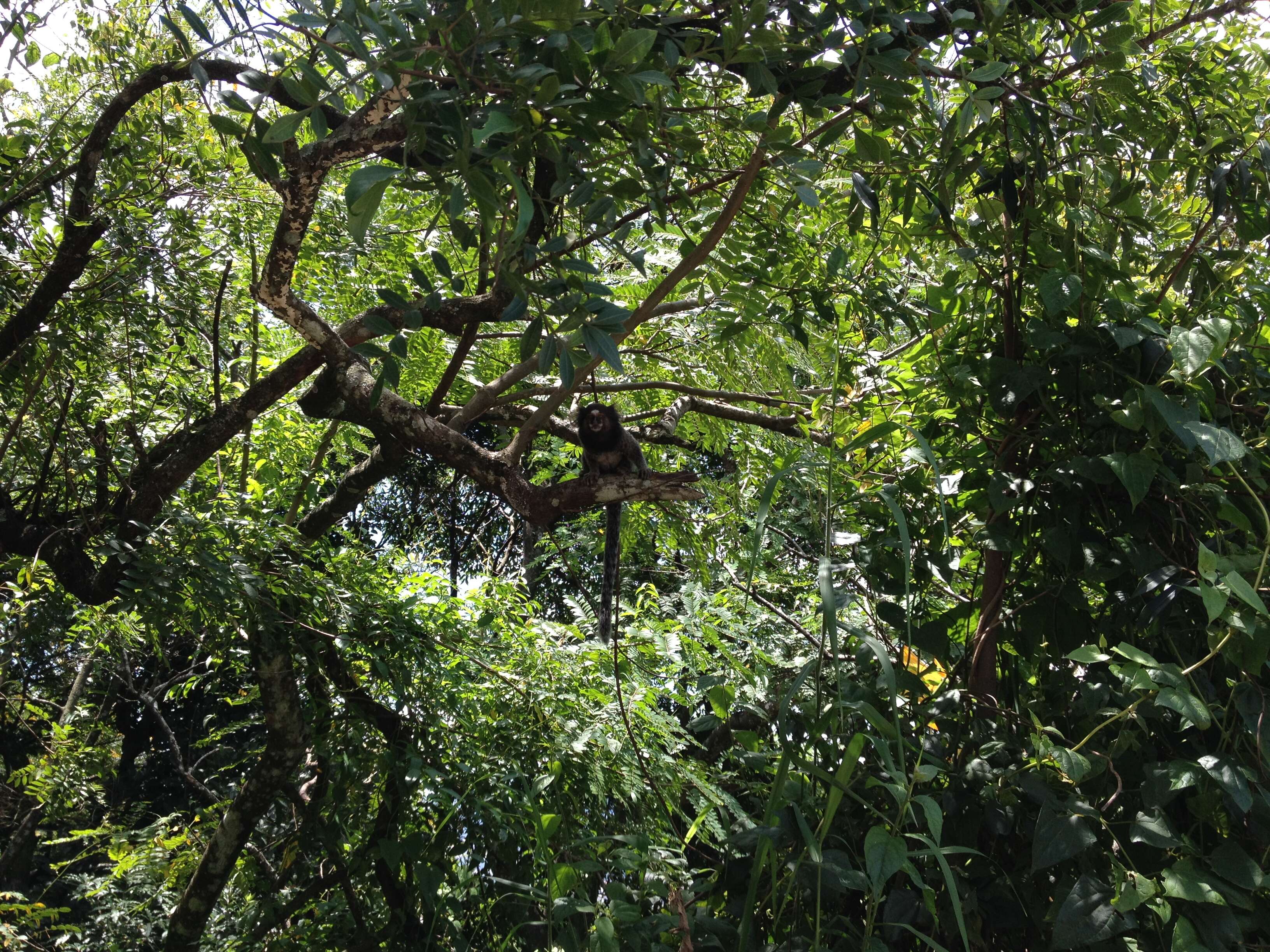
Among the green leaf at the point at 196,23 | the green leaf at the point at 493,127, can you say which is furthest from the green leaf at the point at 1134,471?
the green leaf at the point at 196,23

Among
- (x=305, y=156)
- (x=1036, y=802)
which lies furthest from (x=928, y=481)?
(x=305, y=156)

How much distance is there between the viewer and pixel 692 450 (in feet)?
15.1

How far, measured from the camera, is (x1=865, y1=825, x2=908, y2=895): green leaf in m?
1.25

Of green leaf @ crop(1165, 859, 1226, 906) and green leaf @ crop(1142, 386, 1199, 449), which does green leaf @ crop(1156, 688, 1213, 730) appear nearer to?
green leaf @ crop(1165, 859, 1226, 906)

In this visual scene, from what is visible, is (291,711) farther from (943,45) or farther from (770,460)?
(943,45)

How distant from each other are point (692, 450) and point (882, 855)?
3397mm

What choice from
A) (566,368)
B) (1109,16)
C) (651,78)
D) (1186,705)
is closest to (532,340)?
(566,368)

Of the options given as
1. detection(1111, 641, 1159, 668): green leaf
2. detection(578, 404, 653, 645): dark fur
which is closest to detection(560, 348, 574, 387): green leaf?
detection(1111, 641, 1159, 668): green leaf

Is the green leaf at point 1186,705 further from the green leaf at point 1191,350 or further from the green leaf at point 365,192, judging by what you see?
the green leaf at point 365,192

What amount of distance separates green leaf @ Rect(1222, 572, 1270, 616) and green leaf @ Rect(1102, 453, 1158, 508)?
8.3 inches

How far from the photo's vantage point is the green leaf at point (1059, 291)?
5.51 ft

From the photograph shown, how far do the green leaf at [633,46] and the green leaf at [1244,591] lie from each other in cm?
111

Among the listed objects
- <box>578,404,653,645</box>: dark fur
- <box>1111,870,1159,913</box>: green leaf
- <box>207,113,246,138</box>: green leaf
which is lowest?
<box>1111,870,1159,913</box>: green leaf

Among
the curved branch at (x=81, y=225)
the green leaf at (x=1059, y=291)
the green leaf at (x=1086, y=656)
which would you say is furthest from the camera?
the curved branch at (x=81, y=225)
